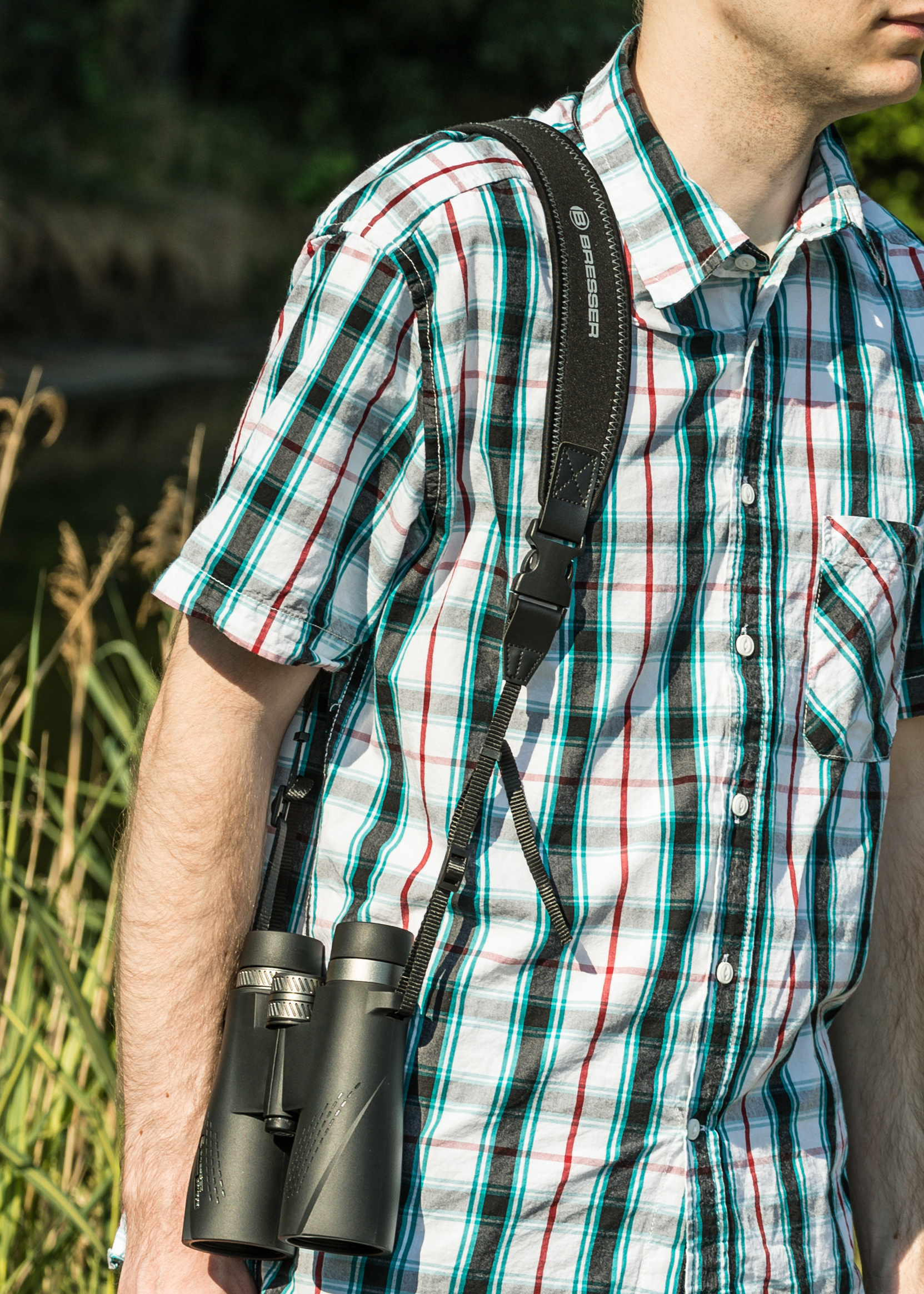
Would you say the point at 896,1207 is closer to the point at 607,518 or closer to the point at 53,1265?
the point at 607,518

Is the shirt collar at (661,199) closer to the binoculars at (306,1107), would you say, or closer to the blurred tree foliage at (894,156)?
the binoculars at (306,1107)

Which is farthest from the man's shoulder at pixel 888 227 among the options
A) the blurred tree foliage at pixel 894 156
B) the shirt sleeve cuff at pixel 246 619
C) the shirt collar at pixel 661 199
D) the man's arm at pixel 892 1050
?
the blurred tree foliage at pixel 894 156

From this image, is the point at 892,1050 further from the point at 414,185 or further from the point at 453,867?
Result: the point at 414,185

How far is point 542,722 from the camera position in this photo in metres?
1.00

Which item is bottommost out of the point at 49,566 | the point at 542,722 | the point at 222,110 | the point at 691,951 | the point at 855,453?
the point at 691,951

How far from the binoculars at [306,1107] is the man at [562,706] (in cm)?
4

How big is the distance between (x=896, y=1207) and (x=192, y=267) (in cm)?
1383

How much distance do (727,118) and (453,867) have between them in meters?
0.60

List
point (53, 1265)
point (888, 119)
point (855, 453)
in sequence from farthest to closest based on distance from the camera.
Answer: point (888, 119), point (53, 1265), point (855, 453)

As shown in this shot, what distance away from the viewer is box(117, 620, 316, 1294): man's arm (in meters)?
0.99

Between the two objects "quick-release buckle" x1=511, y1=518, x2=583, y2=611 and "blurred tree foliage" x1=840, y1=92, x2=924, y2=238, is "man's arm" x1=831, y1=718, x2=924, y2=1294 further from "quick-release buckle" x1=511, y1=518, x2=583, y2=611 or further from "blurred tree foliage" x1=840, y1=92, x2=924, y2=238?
"blurred tree foliage" x1=840, y1=92, x2=924, y2=238

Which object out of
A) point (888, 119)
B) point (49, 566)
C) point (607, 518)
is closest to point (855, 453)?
point (607, 518)

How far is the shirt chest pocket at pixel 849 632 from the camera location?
3.52 feet

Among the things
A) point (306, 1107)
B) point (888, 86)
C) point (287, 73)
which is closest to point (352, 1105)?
point (306, 1107)
